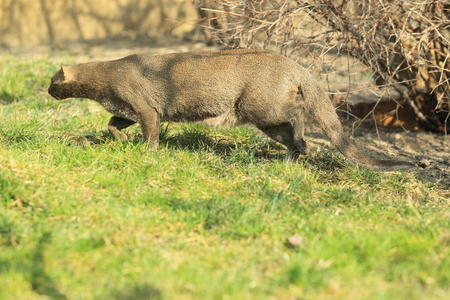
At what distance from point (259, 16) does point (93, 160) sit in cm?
231

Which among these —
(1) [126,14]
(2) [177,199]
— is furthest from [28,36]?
(2) [177,199]

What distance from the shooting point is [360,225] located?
4.04 metres

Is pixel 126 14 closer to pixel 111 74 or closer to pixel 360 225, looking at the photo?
pixel 111 74

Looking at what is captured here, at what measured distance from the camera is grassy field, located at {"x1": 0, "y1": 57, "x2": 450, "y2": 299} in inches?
126

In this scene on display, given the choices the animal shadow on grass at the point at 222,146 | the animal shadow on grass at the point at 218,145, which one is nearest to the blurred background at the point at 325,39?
the animal shadow on grass at the point at 222,146

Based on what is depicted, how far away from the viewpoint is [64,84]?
6.00 metres

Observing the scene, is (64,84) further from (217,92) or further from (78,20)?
(78,20)

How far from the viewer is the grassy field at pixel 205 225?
3209 mm

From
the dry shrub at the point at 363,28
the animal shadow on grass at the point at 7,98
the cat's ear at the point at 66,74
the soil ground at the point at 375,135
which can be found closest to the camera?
the dry shrub at the point at 363,28

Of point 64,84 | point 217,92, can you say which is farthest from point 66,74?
point 217,92

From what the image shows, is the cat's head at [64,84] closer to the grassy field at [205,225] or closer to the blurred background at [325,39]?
the grassy field at [205,225]

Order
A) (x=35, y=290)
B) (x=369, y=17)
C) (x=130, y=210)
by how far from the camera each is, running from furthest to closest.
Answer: (x=369, y=17) < (x=130, y=210) < (x=35, y=290)

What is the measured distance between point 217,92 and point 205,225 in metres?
1.85

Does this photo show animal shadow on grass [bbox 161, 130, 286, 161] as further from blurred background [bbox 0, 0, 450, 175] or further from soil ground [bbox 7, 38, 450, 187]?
blurred background [bbox 0, 0, 450, 175]
